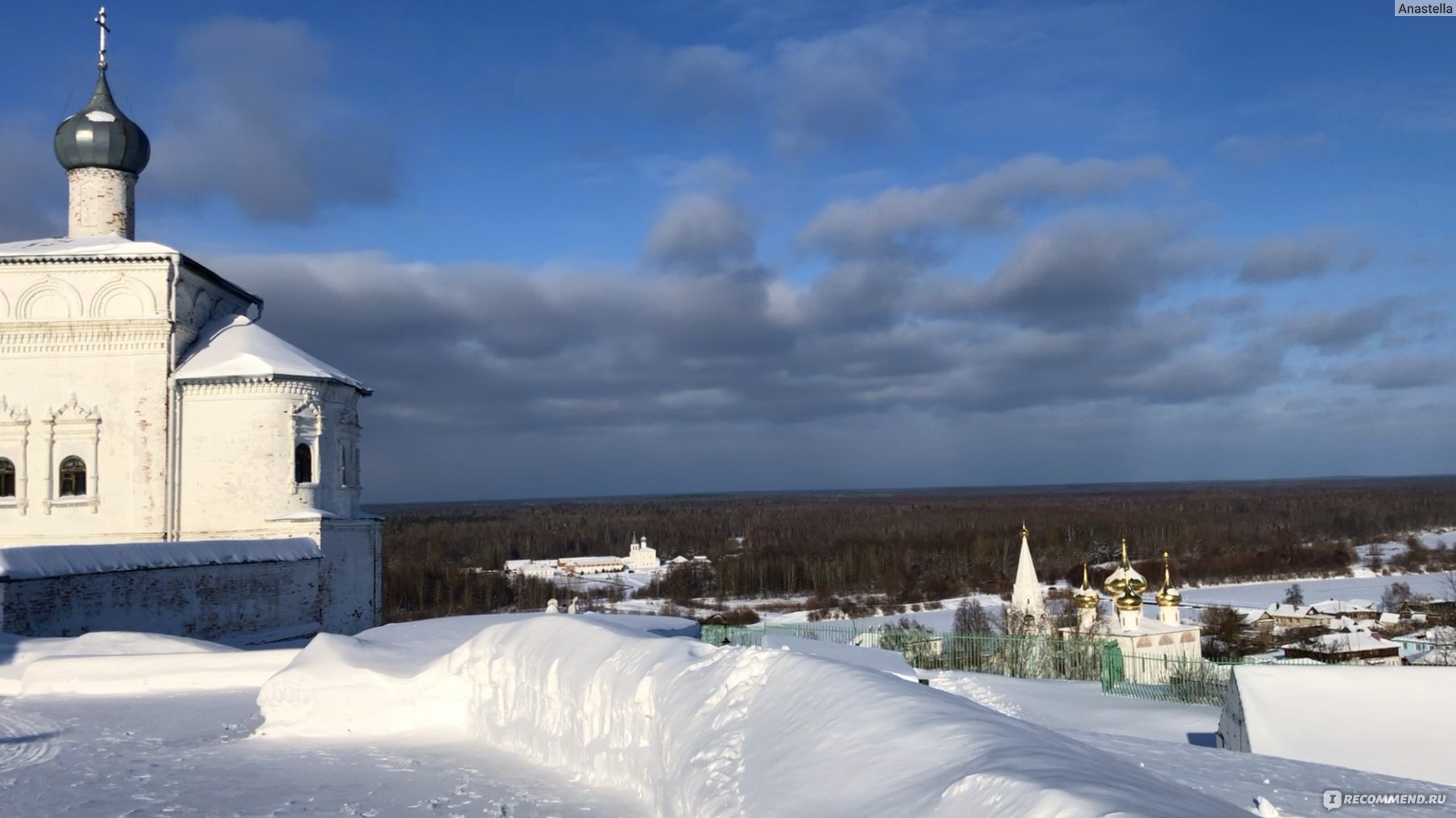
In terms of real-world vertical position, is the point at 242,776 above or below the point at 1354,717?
above

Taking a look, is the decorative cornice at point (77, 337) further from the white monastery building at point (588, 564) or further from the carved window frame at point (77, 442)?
the white monastery building at point (588, 564)

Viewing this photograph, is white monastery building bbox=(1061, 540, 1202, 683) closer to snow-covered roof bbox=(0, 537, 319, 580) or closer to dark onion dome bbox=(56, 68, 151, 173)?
snow-covered roof bbox=(0, 537, 319, 580)

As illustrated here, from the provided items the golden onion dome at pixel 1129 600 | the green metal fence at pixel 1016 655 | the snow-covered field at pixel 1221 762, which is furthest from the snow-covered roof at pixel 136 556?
the golden onion dome at pixel 1129 600

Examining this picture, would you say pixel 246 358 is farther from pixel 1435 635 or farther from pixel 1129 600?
pixel 1435 635

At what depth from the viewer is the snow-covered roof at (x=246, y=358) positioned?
57.1 feet

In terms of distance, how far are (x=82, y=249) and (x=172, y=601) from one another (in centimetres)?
666

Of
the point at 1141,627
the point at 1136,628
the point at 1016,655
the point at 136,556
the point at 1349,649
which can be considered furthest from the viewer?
the point at 1349,649

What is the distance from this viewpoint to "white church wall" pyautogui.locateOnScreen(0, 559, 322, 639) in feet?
41.3

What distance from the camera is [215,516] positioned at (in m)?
17.3

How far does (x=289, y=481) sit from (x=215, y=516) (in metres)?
1.31

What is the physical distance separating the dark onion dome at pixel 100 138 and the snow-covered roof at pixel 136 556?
7338mm

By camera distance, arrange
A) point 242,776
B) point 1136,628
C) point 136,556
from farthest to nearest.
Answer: point 1136,628, point 136,556, point 242,776

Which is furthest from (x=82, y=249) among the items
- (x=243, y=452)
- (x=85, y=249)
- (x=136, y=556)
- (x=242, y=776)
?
(x=242, y=776)

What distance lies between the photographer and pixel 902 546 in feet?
266
